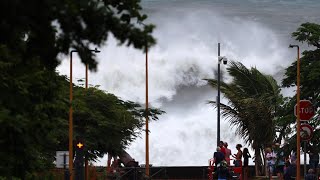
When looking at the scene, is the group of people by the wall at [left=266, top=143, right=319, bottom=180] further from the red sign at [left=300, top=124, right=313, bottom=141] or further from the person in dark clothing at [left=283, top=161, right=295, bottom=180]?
the red sign at [left=300, top=124, right=313, bottom=141]

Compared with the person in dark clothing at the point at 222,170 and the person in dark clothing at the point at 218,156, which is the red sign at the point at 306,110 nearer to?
the person in dark clothing at the point at 222,170

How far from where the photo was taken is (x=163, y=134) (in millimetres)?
124375

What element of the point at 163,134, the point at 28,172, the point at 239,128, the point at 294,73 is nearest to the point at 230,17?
the point at 163,134

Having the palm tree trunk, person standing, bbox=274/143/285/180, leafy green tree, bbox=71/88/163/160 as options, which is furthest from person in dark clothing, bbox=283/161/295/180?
the palm tree trunk

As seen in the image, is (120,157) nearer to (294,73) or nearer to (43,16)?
(294,73)

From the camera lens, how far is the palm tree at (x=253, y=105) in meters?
65.2

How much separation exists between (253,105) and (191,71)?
6721 centimetres

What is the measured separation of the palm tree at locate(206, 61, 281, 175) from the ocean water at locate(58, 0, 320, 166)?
147 feet

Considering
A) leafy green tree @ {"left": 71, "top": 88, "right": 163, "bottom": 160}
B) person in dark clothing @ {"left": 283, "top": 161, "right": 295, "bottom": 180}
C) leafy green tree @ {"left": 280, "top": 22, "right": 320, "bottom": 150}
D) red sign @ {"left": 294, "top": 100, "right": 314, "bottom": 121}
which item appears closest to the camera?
person in dark clothing @ {"left": 283, "top": 161, "right": 295, "bottom": 180}

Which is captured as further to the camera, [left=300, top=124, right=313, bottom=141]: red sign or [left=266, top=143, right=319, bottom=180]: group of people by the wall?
[left=266, top=143, right=319, bottom=180]: group of people by the wall

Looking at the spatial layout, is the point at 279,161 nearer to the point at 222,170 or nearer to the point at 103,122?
the point at 222,170

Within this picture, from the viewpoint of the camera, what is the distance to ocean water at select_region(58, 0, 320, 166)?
12088 centimetres

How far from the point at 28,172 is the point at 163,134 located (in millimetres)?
97722

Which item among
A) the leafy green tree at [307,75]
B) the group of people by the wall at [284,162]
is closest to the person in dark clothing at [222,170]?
the group of people by the wall at [284,162]
